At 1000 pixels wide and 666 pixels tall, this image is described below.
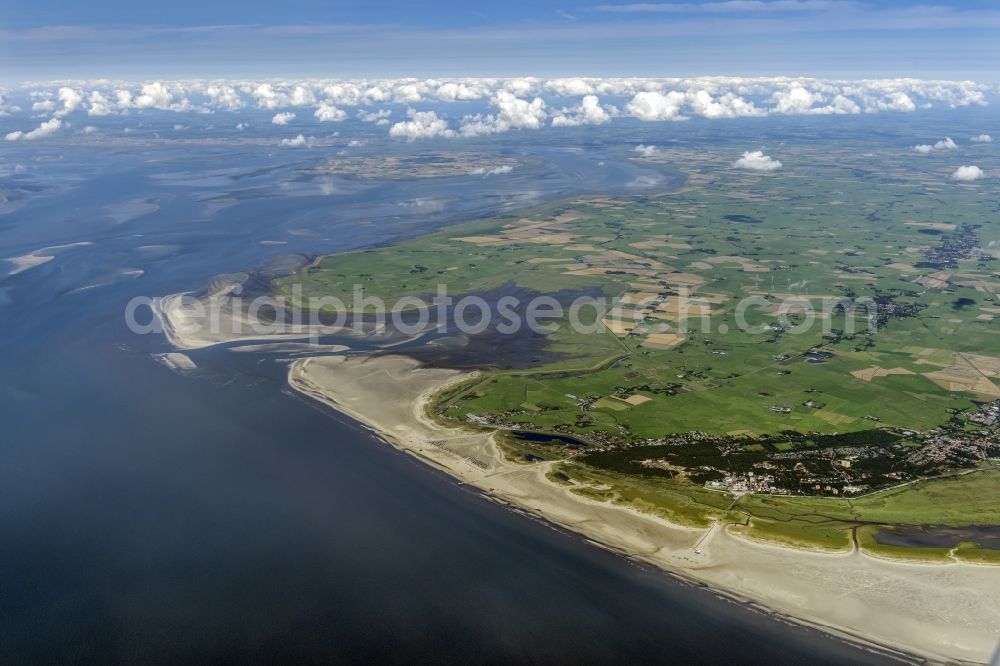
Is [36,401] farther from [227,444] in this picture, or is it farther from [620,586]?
[620,586]

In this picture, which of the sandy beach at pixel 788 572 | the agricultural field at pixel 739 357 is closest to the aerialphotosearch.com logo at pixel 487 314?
the agricultural field at pixel 739 357

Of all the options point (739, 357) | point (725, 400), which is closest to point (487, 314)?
point (739, 357)

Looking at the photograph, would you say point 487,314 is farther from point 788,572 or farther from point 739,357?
point 788,572

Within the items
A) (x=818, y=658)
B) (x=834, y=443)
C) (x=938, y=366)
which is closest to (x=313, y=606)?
(x=818, y=658)

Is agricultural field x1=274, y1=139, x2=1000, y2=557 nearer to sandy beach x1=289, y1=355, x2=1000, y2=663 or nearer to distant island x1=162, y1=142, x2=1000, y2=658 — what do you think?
distant island x1=162, y1=142, x2=1000, y2=658

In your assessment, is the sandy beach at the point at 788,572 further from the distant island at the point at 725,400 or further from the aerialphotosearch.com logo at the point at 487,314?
the aerialphotosearch.com logo at the point at 487,314
